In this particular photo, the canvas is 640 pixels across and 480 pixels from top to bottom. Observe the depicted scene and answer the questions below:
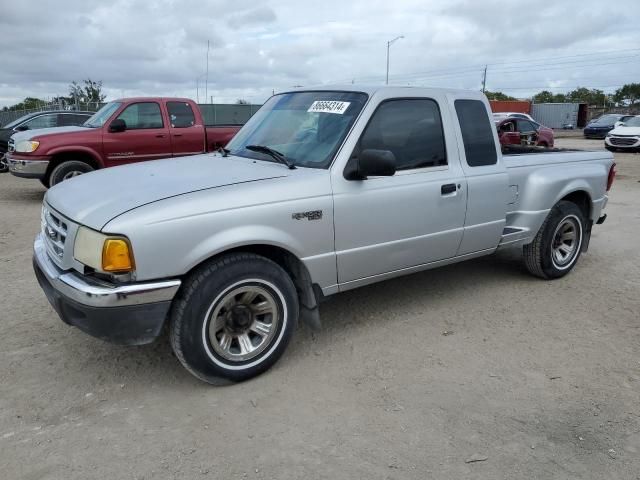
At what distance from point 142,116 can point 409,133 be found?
745cm

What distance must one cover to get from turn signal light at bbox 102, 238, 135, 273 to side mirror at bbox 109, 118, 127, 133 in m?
7.54

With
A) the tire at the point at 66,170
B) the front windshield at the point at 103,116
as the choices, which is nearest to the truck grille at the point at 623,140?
the front windshield at the point at 103,116

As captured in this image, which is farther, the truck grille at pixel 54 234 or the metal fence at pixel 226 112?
the metal fence at pixel 226 112

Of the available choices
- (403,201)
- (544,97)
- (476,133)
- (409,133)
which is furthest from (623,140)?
(544,97)

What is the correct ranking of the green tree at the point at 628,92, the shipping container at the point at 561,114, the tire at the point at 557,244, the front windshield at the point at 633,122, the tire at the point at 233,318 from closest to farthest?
the tire at the point at 233,318, the tire at the point at 557,244, the front windshield at the point at 633,122, the shipping container at the point at 561,114, the green tree at the point at 628,92

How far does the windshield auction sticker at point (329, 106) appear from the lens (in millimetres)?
3900

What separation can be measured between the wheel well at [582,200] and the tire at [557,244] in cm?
9

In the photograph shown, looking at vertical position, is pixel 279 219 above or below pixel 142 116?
below

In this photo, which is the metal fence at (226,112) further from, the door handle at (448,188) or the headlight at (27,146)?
the door handle at (448,188)

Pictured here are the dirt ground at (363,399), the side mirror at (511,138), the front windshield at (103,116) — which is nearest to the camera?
the dirt ground at (363,399)

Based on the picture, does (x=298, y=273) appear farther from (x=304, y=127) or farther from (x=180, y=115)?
(x=180, y=115)

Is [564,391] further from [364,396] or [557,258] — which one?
[557,258]

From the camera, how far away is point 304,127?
158 inches

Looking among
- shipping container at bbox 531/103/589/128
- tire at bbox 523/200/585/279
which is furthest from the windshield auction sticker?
shipping container at bbox 531/103/589/128
